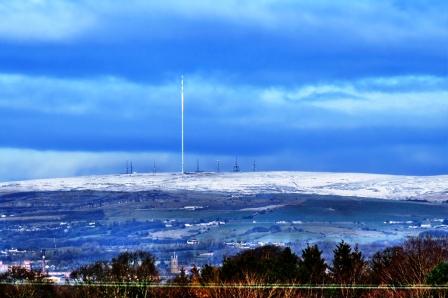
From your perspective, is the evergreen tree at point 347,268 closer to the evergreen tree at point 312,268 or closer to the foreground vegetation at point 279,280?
the foreground vegetation at point 279,280

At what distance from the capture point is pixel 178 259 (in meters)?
184

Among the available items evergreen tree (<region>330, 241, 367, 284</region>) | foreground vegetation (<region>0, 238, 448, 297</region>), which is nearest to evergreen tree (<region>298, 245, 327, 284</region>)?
foreground vegetation (<region>0, 238, 448, 297</region>)

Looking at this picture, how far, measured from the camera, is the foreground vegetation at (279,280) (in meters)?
54.8

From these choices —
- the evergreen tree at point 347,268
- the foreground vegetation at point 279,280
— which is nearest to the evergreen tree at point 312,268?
the foreground vegetation at point 279,280

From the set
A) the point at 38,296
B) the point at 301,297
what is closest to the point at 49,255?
the point at 38,296

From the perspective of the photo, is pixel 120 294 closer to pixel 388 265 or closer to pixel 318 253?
pixel 388 265

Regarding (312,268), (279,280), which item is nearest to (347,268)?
(312,268)

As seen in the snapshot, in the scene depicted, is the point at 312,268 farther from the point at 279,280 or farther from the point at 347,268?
the point at 279,280

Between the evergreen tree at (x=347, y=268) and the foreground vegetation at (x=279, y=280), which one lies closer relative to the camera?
the foreground vegetation at (x=279, y=280)

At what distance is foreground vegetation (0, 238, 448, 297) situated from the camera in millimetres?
54781

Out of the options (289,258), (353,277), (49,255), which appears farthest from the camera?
(49,255)

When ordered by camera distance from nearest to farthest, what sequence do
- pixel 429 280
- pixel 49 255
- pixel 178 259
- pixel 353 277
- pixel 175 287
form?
pixel 429 280
pixel 175 287
pixel 353 277
pixel 178 259
pixel 49 255

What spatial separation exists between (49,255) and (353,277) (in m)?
105

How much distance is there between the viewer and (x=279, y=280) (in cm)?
8675
